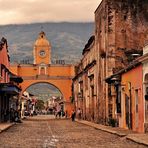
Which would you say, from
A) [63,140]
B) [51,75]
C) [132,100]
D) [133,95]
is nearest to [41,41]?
[51,75]

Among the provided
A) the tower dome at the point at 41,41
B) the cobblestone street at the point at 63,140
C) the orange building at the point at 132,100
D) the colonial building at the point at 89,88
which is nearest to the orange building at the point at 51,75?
the tower dome at the point at 41,41

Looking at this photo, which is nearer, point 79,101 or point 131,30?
point 131,30

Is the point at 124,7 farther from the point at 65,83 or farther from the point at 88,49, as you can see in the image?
the point at 65,83

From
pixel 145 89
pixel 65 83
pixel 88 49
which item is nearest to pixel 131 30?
pixel 145 89

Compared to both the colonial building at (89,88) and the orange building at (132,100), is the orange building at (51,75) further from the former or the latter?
the orange building at (132,100)

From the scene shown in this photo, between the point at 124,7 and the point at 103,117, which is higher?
the point at 124,7

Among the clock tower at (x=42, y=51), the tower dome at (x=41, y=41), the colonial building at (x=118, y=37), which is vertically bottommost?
the colonial building at (x=118, y=37)

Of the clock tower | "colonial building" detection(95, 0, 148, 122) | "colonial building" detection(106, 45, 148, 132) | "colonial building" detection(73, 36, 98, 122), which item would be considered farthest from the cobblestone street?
the clock tower

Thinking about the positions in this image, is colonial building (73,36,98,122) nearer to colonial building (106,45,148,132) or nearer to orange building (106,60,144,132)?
orange building (106,60,144,132)

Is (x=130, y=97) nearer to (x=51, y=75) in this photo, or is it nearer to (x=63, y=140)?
(x=63, y=140)

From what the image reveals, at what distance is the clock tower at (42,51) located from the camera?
324 feet

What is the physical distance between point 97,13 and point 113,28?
627 cm

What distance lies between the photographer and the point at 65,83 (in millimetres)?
87938

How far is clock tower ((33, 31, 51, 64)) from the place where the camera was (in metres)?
98.8
